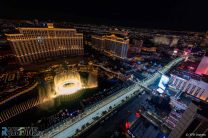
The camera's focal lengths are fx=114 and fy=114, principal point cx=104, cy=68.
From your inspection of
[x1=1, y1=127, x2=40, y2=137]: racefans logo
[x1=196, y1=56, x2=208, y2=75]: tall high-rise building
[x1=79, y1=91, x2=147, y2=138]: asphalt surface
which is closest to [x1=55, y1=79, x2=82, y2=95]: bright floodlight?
[x1=1, y1=127, x2=40, y2=137]: racefans logo

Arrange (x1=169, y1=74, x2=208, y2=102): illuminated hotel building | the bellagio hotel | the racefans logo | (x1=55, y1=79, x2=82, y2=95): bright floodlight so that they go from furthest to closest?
the bellagio hotel
(x1=55, y1=79, x2=82, y2=95): bright floodlight
(x1=169, y1=74, x2=208, y2=102): illuminated hotel building
the racefans logo

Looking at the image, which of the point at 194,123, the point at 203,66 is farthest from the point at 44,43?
the point at 203,66

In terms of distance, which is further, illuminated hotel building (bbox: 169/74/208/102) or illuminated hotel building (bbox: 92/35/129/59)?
illuminated hotel building (bbox: 92/35/129/59)

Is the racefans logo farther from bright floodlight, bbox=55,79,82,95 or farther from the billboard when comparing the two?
the billboard

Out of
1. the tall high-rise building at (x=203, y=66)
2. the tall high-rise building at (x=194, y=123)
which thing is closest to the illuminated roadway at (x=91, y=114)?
the tall high-rise building at (x=203, y=66)

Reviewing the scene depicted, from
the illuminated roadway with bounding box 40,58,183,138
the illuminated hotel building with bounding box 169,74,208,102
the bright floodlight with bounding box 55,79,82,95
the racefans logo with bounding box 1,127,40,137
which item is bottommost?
A: the racefans logo with bounding box 1,127,40,137

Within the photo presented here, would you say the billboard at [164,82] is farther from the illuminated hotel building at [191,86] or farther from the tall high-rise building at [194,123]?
the tall high-rise building at [194,123]

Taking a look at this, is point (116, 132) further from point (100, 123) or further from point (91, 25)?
point (91, 25)
